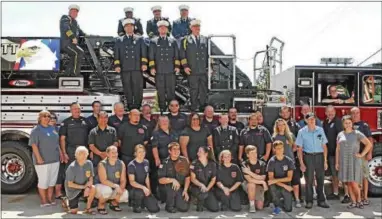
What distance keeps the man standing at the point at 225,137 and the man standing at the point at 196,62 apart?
0.81 metres

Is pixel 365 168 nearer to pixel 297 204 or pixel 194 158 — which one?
pixel 297 204

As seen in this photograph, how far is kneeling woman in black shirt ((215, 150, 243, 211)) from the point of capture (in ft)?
25.2

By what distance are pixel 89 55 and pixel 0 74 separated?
166 centimetres

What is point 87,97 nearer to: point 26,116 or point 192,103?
point 26,116

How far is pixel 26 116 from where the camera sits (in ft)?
28.9

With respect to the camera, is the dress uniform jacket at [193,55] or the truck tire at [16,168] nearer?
the dress uniform jacket at [193,55]

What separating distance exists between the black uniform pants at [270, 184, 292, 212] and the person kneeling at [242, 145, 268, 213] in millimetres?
142

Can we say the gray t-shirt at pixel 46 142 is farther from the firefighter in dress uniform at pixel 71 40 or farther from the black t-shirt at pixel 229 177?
the black t-shirt at pixel 229 177

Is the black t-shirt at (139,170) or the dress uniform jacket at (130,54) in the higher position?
the dress uniform jacket at (130,54)

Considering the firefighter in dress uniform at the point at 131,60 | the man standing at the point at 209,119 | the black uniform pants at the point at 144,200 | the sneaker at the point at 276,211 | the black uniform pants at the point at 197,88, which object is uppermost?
the firefighter in dress uniform at the point at 131,60

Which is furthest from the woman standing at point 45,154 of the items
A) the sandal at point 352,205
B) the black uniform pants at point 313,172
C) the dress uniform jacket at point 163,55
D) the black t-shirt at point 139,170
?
the sandal at point 352,205

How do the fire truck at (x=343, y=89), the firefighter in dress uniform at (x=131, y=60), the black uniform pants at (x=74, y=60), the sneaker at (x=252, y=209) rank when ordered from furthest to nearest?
1. the fire truck at (x=343, y=89)
2. the black uniform pants at (x=74, y=60)
3. the firefighter in dress uniform at (x=131, y=60)
4. the sneaker at (x=252, y=209)

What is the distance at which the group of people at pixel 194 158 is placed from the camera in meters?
7.54

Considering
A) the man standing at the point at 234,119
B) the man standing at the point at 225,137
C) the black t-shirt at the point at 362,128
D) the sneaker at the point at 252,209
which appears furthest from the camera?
the man standing at the point at 234,119
